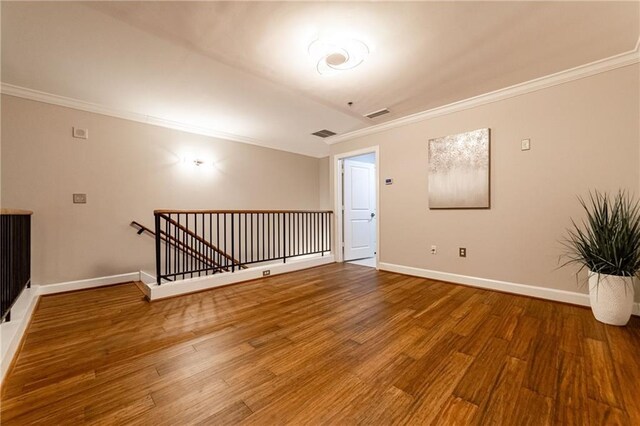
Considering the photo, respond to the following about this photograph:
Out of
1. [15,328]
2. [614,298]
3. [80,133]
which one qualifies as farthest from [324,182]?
[15,328]

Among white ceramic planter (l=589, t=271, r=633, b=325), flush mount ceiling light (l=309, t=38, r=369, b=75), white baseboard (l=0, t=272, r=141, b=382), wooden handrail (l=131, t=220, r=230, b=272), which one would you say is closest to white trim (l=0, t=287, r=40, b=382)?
white baseboard (l=0, t=272, r=141, b=382)

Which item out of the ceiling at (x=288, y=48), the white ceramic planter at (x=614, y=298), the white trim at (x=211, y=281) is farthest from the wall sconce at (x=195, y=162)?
the white ceramic planter at (x=614, y=298)

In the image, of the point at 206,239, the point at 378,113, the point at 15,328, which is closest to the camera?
the point at 15,328

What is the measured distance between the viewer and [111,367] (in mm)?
1614

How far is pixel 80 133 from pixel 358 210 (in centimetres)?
454

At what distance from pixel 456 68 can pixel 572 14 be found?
828 mm

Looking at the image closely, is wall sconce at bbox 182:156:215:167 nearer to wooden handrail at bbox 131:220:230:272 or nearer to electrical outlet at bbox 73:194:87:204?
wooden handrail at bbox 131:220:230:272

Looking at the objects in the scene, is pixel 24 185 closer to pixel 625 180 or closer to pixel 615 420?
pixel 615 420

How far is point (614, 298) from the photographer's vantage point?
2.11m

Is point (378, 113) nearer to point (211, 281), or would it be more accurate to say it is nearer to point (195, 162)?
point (195, 162)

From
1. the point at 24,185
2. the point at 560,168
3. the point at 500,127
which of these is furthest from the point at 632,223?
the point at 24,185

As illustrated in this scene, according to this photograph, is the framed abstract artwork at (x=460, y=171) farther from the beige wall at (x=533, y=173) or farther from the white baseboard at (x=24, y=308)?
the white baseboard at (x=24, y=308)

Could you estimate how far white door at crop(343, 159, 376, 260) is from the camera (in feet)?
16.5

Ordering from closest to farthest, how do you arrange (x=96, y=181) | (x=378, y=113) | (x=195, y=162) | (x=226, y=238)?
(x=96, y=181) → (x=378, y=113) → (x=195, y=162) → (x=226, y=238)
